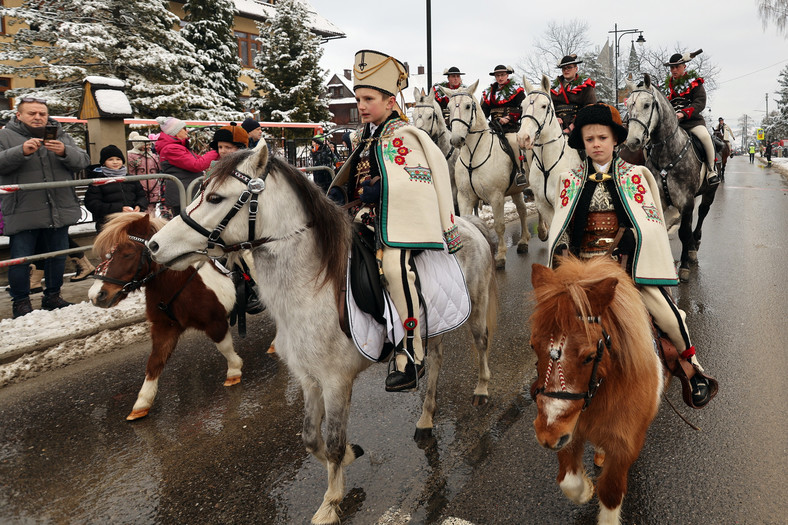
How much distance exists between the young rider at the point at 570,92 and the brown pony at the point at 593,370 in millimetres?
7608

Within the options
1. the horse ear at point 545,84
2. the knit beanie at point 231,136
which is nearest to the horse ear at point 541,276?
the knit beanie at point 231,136

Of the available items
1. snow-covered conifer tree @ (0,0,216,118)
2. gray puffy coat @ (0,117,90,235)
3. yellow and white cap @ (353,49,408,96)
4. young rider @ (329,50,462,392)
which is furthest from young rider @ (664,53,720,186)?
snow-covered conifer tree @ (0,0,216,118)

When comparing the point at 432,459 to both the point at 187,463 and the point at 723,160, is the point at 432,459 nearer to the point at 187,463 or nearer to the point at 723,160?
the point at 187,463

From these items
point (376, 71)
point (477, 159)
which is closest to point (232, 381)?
point (376, 71)

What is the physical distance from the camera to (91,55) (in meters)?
16.6

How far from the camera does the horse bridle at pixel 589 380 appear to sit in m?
2.18

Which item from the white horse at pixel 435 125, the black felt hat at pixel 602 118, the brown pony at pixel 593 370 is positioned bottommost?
the brown pony at pixel 593 370

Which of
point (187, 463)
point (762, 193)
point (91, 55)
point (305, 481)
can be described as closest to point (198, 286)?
point (187, 463)

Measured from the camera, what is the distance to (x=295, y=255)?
9.50 feet

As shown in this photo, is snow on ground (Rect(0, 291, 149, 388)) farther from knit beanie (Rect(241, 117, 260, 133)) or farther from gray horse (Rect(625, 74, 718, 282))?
gray horse (Rect(625, 74, 718, 282))

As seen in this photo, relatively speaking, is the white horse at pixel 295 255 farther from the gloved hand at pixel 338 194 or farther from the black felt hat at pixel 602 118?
the black felt hat at pixel 602 118

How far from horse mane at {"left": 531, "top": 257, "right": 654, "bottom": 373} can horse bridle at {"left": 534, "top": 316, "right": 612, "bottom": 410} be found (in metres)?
0.04

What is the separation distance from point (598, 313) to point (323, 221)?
151 centimetres

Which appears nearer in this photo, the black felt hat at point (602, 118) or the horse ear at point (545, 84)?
the black felt hat at point (602, 118)
